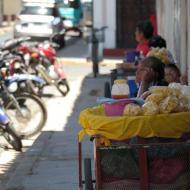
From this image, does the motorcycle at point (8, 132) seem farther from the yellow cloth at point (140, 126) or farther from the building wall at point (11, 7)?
the building wall at point (11, 7)

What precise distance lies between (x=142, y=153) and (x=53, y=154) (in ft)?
14.6

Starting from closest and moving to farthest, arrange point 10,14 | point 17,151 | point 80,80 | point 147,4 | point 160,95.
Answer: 1. point 160,95
2. point 17,151
3. point 80,80
4. point 147,4
5. point 10,14

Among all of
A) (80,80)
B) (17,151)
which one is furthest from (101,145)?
(80,80)

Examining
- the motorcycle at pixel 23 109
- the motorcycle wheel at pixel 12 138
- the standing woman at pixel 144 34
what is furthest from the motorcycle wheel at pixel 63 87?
the motorcycle wheel at pixel 12 138

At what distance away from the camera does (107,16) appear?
2447cm

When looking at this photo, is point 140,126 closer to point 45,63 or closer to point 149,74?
point 149,74

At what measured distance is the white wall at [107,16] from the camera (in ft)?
80.3

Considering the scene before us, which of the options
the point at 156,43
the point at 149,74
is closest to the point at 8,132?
the point at 156,43

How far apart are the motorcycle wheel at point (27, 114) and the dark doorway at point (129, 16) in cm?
1390

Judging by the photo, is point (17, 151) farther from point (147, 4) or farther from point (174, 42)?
point (147, 4)

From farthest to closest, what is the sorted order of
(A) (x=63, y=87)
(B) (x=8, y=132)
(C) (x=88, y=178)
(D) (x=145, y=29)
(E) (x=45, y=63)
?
(A) (x=63, y=87) < (E) (x=45, y=63) < (D) (x=145, y=29) < (B) (x=8, y=132) < (C) (x=88, y=178)

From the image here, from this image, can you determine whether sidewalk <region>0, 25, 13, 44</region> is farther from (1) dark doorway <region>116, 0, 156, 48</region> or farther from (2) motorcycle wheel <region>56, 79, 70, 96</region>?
(2) motorcycle wheel <region>56, 79, 70, 96</region>

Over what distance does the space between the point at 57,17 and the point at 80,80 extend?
1231cm

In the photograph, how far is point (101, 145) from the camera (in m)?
5.32
